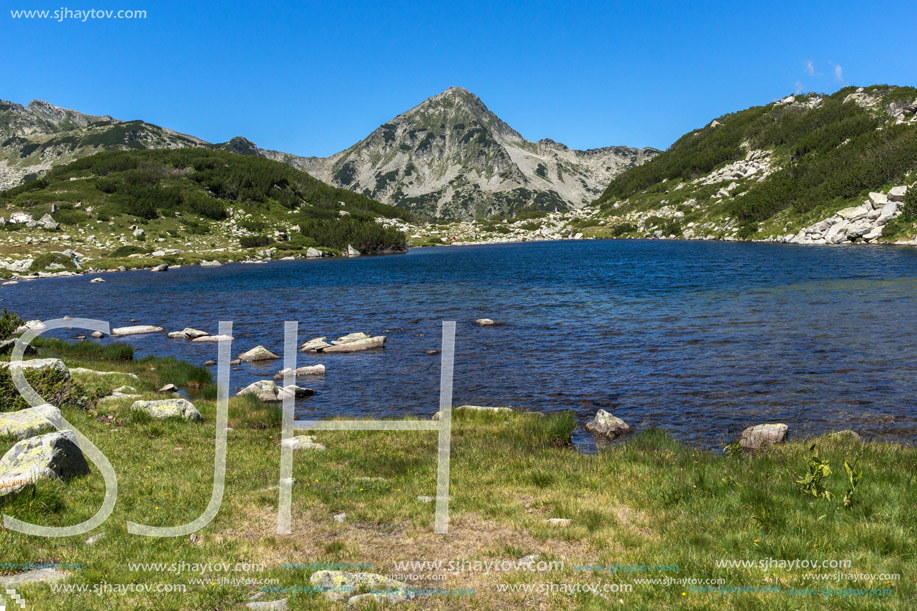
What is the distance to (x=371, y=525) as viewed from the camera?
9.97m

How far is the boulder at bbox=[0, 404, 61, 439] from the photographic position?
12477 mm

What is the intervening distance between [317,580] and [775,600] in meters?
6.28

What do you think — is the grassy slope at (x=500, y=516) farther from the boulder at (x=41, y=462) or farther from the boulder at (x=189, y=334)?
the boulder at (x=189, y=334)

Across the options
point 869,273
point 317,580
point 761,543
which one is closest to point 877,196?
point 869,273

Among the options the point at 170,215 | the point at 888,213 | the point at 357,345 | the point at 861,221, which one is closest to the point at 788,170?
the point at 861,221

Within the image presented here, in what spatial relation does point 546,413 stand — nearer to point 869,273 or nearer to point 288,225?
point 869,273

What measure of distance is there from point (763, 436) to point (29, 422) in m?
20.0

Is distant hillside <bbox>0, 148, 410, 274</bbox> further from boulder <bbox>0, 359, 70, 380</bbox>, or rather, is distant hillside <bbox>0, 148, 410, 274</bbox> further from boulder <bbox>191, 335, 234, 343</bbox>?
boulder <bbox>0, 359, 70, 380</bbox>

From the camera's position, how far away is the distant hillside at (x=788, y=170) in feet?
310

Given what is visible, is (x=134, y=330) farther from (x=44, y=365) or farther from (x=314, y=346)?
(x=44, y=365)

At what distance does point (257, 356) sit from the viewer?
31172 mm

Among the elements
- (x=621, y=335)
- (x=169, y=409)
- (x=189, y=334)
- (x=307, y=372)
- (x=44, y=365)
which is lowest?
(x=307, y=372)

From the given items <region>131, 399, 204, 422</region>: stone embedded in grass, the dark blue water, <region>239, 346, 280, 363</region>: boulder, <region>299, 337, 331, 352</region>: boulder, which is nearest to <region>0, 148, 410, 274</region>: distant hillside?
the dark blue water

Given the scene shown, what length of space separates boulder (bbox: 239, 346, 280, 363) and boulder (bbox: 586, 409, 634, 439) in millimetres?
21201
